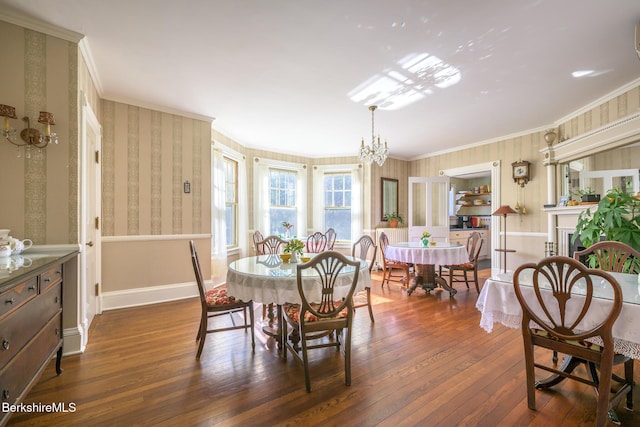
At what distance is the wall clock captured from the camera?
199 inches

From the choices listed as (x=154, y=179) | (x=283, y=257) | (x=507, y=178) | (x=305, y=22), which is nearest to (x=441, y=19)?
(x=305, y=22)

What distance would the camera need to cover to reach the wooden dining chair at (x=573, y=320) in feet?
4.80

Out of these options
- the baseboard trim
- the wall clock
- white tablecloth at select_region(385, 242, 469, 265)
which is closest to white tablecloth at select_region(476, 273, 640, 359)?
white tablecloth at select_region(385, 242, 469, 265)

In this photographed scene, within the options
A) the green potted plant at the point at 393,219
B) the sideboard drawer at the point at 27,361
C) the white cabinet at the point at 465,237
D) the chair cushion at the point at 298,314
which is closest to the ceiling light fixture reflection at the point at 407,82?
the chair cushion at the point at 298,314

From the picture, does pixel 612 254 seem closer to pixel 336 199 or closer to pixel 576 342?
pixel 576 342

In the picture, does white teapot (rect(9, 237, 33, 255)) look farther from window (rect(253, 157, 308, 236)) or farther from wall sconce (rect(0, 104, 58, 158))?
window (rect(253, 157, 308, 236))

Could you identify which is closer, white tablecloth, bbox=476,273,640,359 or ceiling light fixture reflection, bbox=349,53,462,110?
white tablecloth, bbox=476,273,640,359

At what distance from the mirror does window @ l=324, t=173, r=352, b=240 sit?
78 cm

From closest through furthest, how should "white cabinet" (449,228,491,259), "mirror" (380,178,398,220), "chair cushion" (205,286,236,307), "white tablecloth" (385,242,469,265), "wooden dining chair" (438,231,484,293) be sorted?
"chair cushion" (205,286,236,307), "white tablecloth" (385,242,469,265), "wooden dining chair" (438,231,484,293), "mirror" (380,178,398,220), "white cabinet" (449,228,491,259)

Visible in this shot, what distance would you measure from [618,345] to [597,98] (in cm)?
364

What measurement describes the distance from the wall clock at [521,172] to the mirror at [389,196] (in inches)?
94.0

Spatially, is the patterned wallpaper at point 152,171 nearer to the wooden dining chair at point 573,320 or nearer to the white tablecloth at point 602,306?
the white tablecloth at point 602,306

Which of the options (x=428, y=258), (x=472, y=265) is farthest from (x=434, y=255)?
(x=472, y=265)

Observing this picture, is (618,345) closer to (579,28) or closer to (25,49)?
Result: (579,28)
